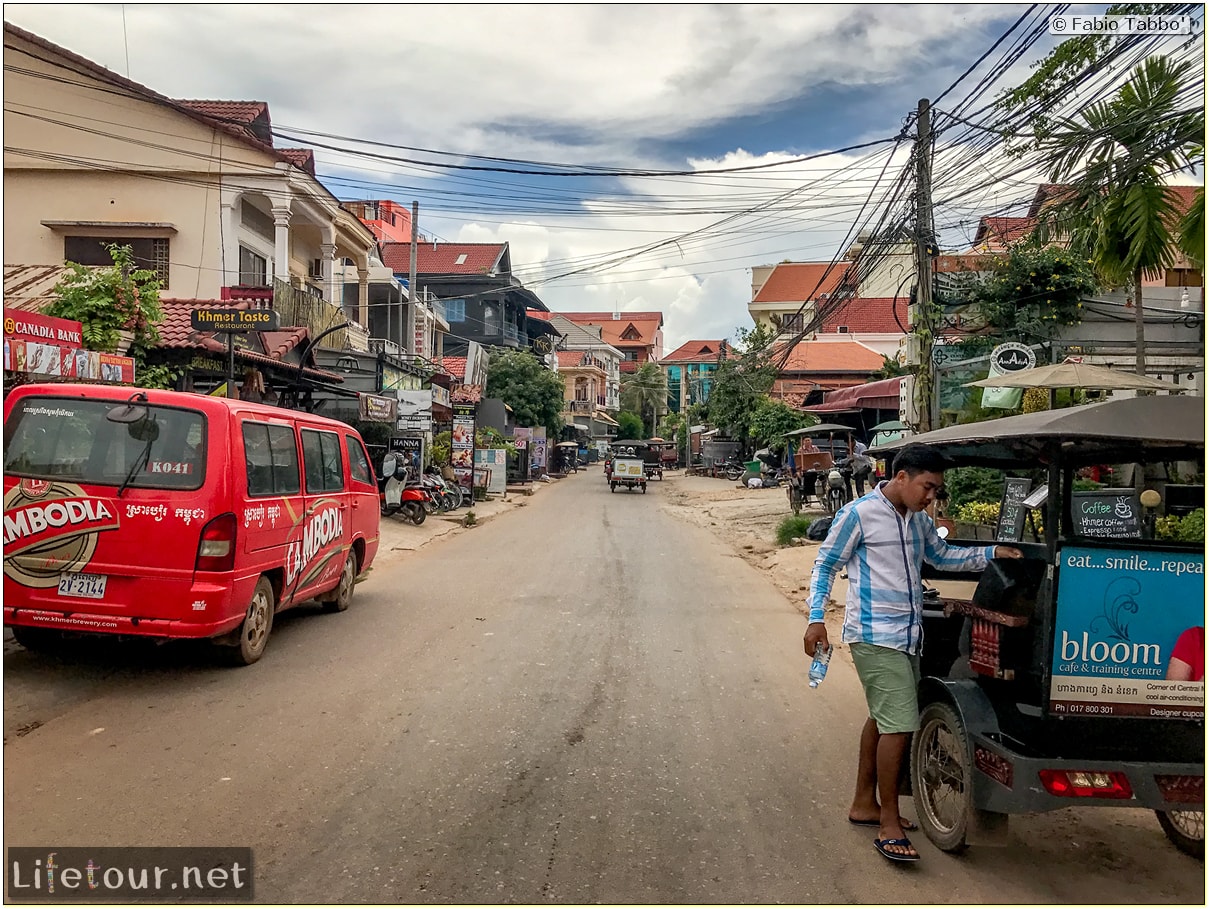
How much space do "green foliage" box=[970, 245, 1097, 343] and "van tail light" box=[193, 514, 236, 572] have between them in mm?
14800

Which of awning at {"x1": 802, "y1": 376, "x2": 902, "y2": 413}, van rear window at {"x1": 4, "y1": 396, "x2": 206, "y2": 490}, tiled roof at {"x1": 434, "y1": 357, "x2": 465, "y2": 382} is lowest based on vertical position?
van rear window at {"x1": 4, "y1": 396, "x2": 206, "y2": 490}

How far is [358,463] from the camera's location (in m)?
9.96

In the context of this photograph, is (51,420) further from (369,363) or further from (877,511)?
(369,363)

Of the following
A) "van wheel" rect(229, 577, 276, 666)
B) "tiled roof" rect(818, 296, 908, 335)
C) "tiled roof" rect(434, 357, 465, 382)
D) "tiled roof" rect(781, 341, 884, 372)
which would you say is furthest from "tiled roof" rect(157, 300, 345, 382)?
"tiled roof" rect(818, 296, 908, 335)

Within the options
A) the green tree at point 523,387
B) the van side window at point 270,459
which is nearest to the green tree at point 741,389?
the green tree at point 523,387

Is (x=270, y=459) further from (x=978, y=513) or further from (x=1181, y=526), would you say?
(x=978, y=513)

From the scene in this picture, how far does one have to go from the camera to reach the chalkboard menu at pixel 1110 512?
29.1 feet

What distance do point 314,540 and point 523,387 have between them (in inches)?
1430

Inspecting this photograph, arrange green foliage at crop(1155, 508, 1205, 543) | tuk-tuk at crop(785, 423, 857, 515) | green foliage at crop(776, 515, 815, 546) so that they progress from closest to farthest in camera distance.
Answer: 1. green foliage at crop(1155, 508, 1205, 543)
2. green foliage at crop(776, 515, 815, 546)
3. tuk-tuk at crop(785, 423, 857, 515)

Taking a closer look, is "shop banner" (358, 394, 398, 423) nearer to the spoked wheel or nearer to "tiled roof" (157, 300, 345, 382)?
"tiled roof" (157, 300, 345, 382)

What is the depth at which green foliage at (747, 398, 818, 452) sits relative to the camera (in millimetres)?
36844

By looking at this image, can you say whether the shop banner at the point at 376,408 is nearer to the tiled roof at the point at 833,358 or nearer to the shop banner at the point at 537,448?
the shop banner at the point at 537,448

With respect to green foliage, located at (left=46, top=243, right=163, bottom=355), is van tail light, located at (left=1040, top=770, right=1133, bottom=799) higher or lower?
lower

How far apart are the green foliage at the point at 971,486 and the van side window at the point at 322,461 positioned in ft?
33.2
